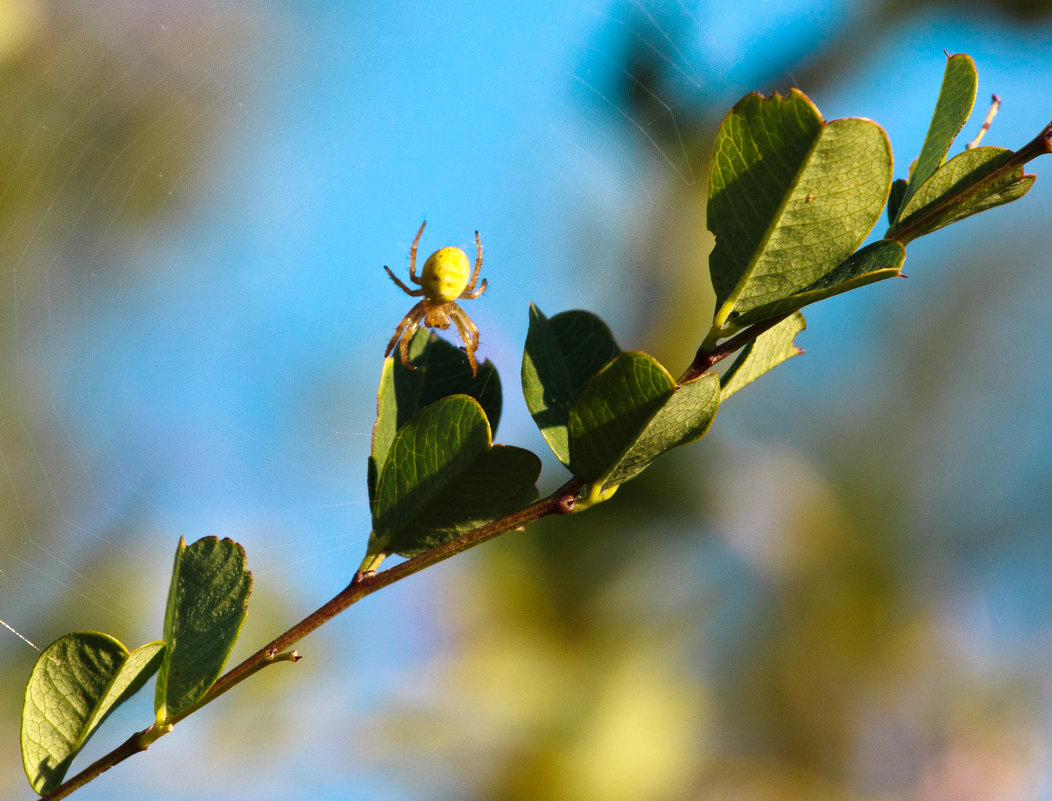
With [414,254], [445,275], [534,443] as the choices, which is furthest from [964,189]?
[534,443]

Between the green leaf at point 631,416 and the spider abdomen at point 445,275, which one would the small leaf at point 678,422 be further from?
the spider abdomen at point 445,275

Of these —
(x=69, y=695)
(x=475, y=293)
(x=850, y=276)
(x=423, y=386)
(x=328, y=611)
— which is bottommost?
(x=69, y=695)

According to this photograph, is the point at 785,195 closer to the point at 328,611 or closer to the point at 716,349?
the point at 716,349

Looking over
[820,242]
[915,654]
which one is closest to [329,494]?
[820,242]

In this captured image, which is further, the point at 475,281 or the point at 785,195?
the point at 475,281

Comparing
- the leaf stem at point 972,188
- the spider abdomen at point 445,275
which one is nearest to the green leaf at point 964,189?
the leaf stem at point 972,188

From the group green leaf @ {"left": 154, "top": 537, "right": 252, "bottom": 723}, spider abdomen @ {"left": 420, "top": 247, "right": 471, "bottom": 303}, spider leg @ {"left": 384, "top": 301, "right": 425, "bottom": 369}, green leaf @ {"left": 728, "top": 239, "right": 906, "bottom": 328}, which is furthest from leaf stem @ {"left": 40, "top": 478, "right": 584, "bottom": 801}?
spider abdomen @ {"left": 420, "top": 247, "right": 471, "bottom": 303}
